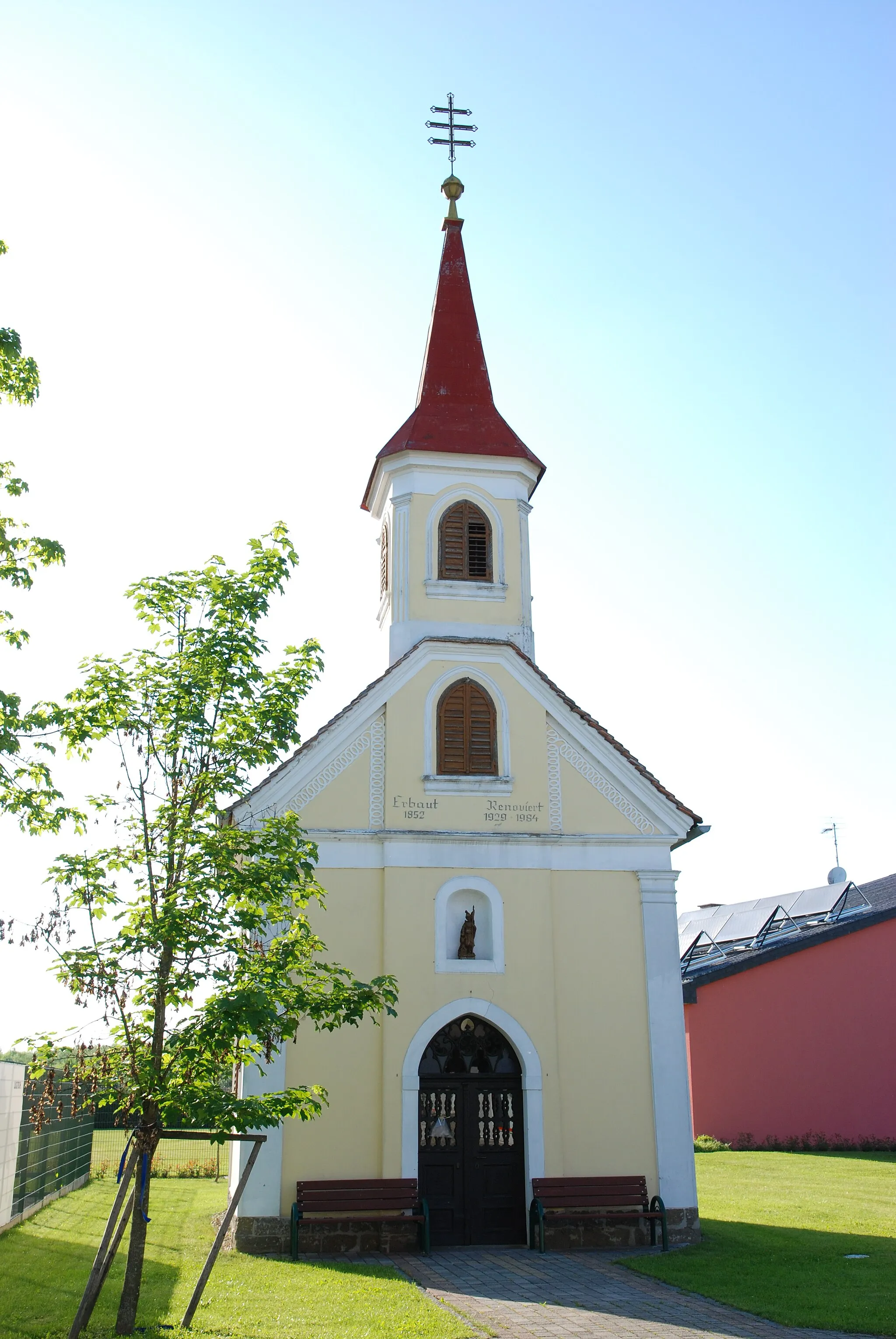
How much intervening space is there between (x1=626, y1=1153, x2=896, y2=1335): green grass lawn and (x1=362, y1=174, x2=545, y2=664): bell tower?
9.39 m

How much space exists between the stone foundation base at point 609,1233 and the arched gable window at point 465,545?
1020cm

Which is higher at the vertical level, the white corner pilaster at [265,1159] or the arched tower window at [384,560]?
the arched tower window at [384,560]

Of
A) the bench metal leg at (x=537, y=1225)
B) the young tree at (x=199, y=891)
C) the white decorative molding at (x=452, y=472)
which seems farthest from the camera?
the white decorative molding at (x=452, y=472)

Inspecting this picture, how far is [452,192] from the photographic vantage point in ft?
77.6

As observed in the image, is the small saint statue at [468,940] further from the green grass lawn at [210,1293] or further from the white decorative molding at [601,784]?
the green grass lawn at [210,1293]

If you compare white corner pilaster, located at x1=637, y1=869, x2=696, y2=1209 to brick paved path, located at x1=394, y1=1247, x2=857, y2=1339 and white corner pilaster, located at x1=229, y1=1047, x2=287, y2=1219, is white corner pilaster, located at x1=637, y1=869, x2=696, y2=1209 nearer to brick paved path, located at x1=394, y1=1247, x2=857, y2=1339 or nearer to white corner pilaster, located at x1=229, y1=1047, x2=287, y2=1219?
brick paved path, located at x1=394, y1=1247, x2=857, y2=1339

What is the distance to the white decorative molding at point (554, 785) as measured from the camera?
1762 centimetres

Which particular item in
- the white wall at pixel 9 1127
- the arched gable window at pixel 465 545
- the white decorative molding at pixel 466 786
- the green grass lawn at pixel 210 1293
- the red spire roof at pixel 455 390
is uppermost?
the red spire roof at pixel 455 390

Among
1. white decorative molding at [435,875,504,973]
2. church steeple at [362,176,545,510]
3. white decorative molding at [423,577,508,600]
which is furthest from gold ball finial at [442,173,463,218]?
white decorative molding at [435,875,504,973]

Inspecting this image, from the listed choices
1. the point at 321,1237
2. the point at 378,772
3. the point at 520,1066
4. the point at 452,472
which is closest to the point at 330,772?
the point at 378,772

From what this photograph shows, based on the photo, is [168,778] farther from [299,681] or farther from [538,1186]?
[538,1186]

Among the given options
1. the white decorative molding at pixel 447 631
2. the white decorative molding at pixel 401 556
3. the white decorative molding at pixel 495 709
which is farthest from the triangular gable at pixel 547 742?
the white decorative molding at pixel 401 556

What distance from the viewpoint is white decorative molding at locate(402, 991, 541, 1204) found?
15742mm

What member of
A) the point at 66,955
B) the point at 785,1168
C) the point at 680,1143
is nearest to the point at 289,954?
the point at 66,955
